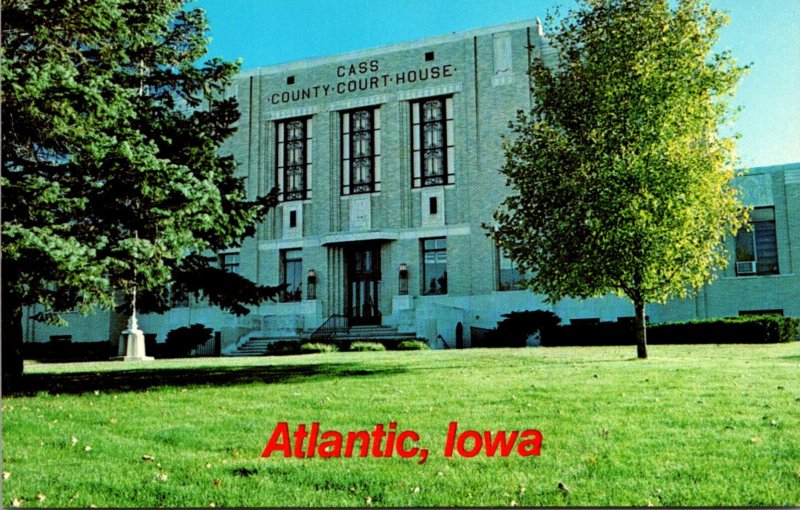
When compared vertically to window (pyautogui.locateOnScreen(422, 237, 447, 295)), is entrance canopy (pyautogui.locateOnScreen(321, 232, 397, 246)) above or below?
above

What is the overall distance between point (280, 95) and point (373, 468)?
24.1m

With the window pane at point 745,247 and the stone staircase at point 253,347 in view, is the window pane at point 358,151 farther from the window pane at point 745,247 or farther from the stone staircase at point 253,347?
the window pane at point 745,247

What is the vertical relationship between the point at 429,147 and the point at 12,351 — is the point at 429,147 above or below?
above

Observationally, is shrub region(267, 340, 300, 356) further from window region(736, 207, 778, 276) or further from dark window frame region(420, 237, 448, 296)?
window region(736, 207, 778, 276)

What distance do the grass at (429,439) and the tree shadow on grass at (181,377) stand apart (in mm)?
175

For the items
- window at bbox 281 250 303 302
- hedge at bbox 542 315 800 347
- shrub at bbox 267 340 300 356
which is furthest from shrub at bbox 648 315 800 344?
window at bbox 281 250 303 302

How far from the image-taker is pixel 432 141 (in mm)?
29641

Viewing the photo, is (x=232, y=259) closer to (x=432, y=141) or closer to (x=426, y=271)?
(x=426, y=271)

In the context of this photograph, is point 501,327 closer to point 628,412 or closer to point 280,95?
point 280,95

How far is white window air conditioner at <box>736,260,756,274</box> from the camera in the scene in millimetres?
25750

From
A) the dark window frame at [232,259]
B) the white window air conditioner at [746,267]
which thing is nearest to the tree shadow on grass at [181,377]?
the dark window frame at [232,259]

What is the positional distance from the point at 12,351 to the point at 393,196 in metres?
20.2

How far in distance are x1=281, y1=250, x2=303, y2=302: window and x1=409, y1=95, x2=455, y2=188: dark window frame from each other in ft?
19.2

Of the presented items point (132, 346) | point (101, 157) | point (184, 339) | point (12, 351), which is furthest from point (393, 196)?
point (101, 157)
